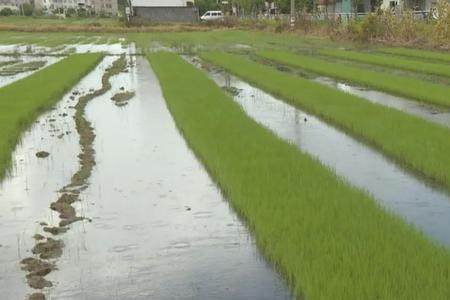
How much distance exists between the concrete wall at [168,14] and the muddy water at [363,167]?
58.3 metres

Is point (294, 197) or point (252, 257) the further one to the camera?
point (294, 197)

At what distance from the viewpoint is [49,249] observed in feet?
15.9

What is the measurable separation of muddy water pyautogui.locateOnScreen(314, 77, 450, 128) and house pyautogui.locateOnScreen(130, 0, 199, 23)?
5541 centimetres

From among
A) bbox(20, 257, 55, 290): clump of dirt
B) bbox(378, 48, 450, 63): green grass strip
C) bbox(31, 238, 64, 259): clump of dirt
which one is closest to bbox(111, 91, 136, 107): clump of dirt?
bbox(31, 238, 64, 259): clump of dirt

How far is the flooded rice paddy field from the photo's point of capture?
430 cm

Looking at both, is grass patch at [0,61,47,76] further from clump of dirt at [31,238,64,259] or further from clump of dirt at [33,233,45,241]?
clump of dirt at [31,238,64,259]

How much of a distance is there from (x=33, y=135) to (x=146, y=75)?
841cm

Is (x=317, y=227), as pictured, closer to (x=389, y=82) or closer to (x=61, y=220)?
(x=61, y=220)

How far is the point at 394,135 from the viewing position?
8266 mm

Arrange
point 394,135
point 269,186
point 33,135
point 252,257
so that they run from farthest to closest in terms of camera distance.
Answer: point 33,135, point 394,135, point 269,186, point 252,257

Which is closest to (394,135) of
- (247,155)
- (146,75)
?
(247,155)

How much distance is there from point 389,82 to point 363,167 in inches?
291

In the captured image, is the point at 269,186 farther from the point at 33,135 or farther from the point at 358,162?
the point at 33,135

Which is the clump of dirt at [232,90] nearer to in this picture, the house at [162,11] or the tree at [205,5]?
the house at [162,11]
